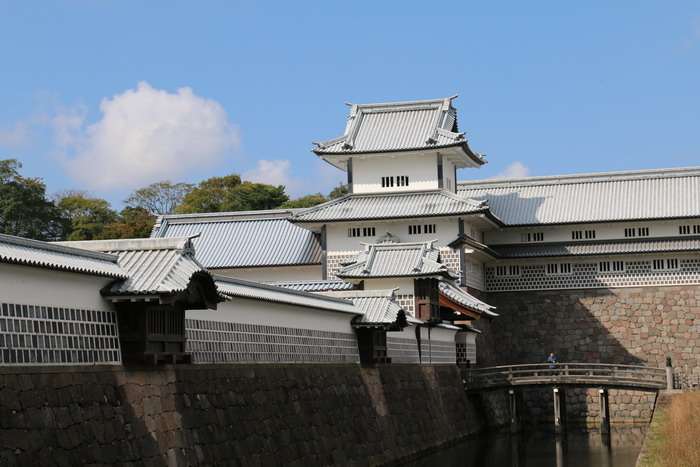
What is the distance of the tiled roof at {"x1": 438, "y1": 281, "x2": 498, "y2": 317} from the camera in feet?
139

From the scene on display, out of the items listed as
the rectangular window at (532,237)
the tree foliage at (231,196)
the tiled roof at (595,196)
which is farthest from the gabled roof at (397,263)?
the tree foliage at (231,196)

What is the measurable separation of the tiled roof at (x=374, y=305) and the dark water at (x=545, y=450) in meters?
4.27

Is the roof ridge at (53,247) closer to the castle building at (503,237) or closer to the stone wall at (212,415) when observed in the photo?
the stone wall at (212,415)

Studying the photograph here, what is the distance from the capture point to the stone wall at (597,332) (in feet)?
163

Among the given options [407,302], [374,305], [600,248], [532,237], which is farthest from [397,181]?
[374,305]

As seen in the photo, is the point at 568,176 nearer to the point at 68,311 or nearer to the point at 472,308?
the point at 472,308

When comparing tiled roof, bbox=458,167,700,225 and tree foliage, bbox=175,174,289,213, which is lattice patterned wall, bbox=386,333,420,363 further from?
tree foliage, bbox=175,174,289,213

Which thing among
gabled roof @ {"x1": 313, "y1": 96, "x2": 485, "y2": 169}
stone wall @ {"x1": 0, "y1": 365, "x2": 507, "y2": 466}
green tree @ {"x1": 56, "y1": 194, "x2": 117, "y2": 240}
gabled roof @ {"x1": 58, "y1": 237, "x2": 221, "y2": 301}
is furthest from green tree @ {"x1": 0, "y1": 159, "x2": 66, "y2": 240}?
gabled roof @ {"x1": 58, "y1": 237, "x2": 221, "y2": 301}

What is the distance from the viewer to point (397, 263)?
125 ft

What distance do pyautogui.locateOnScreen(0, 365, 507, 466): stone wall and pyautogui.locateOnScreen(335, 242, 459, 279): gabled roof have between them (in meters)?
4.48

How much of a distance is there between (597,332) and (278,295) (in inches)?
1175

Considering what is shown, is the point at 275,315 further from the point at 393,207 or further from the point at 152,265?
the point at 393,207

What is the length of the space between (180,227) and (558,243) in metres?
19.1

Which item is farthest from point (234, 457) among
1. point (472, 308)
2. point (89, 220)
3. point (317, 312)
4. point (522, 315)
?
point (89, 220)
